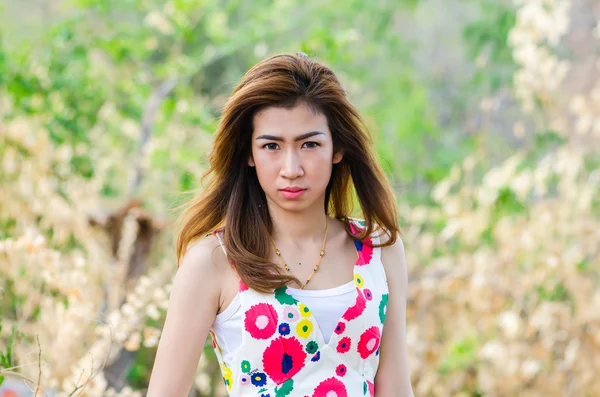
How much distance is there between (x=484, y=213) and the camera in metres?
4.48

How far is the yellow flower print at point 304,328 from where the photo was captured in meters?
1.77

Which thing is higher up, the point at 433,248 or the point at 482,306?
the point at 433,248

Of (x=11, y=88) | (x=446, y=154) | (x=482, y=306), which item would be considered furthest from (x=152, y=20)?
(x=446, y=154)

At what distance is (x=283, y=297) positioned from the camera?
1786 mm

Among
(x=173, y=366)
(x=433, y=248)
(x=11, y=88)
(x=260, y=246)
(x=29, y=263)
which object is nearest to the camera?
(x=173, y=366)

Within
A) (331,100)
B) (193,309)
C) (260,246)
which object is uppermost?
(331,100)

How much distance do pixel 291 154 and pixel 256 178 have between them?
0.67 feet

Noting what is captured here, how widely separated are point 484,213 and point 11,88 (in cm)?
250

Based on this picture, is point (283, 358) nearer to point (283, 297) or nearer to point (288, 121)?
point (283, 297)

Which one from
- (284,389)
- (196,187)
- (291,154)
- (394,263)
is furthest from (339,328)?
(196,187)

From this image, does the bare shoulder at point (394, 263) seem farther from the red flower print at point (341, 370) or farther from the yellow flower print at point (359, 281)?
the red flower print at point (341, 370)

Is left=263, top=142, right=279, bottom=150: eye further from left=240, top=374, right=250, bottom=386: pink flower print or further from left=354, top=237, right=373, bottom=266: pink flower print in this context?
left=240, top=374, right=250, bottom=386: pink flower print

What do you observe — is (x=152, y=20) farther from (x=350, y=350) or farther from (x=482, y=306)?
(x=350, y=350)

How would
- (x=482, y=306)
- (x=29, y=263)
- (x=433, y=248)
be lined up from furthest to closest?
(x=433, y=248)
(x=482, y=306)
(x=29, y=263)
